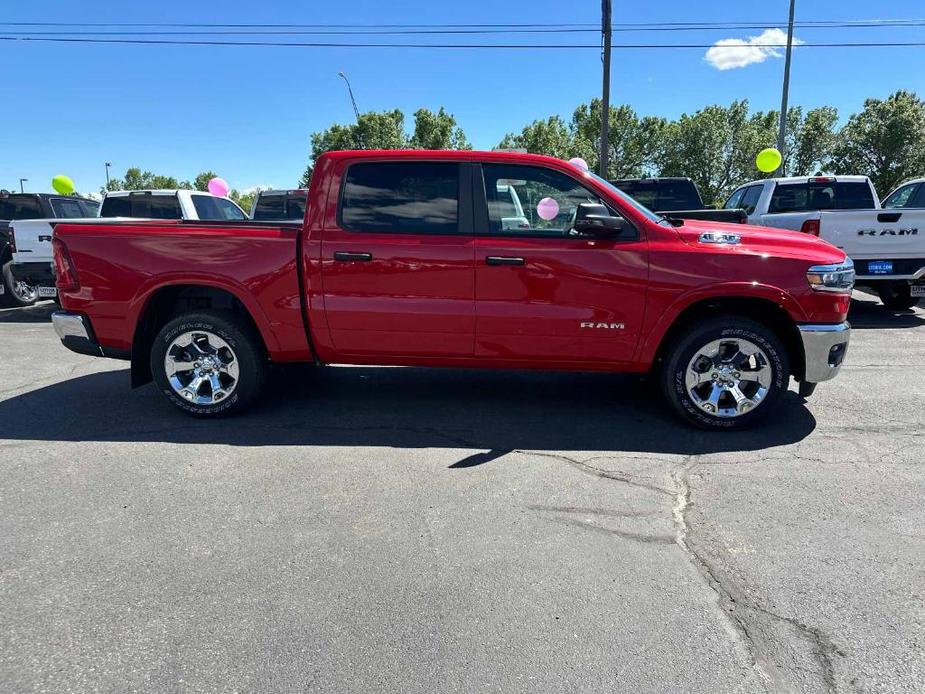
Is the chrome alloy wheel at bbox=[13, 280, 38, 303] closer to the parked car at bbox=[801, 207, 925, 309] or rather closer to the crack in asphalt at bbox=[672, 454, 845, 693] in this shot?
the crack in asphalt at bbox=[672, 454, 845, 693]

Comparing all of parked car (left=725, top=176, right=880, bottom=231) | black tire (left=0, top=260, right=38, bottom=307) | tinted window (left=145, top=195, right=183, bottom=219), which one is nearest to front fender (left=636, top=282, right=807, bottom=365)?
parked car (left=725, top=176, right=880, bottom=231)

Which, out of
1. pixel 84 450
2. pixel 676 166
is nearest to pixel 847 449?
pixel 84 450

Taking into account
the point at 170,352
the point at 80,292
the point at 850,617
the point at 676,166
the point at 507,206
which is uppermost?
the point at 676,166

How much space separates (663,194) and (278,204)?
24.5 ft

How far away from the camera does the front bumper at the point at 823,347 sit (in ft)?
13.8

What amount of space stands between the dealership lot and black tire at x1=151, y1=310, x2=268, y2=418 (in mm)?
167

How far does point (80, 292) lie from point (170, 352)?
81 centimetres

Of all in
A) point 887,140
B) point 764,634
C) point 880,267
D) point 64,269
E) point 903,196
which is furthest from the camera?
point 887,140

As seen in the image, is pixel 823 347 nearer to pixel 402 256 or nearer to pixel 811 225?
pixel 402 256

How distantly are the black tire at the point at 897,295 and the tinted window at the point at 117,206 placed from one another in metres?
11.8

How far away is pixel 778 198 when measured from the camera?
31.7ft

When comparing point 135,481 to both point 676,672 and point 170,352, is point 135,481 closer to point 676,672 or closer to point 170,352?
point 170,352

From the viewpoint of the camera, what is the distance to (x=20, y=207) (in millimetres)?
11172

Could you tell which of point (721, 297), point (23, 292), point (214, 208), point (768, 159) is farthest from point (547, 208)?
point (768, 159)
